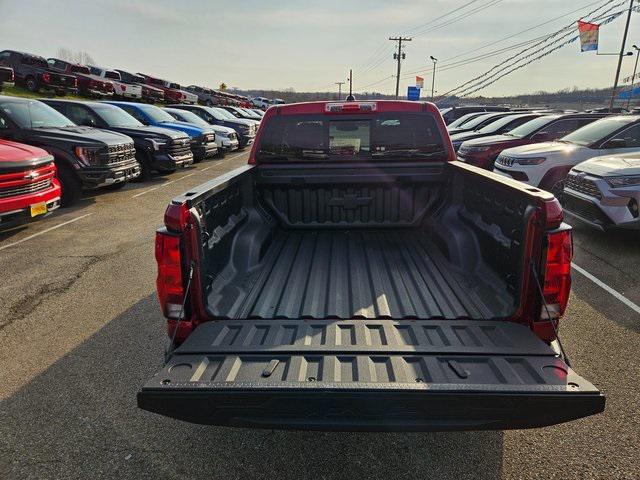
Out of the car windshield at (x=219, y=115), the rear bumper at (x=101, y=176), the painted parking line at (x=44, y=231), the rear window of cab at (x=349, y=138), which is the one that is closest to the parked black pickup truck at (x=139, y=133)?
the rear bumper at (x=101, y=176)

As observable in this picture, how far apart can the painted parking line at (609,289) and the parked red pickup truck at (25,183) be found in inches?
306

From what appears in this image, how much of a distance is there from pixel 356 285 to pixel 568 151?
7145 mm

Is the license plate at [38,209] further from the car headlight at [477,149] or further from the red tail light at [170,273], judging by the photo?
the car headlight at [477,149]

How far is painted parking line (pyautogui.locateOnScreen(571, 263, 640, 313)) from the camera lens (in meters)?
4.43

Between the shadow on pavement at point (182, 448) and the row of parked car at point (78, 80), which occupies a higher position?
the row of parked car at point (78, 80)

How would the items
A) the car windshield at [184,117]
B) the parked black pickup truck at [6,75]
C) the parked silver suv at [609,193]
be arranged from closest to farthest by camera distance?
the parked silver suv at [609,193]
the car windshield at [184,117]
the parked black pickup truck at [6,75]

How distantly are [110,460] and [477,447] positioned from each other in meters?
2.14

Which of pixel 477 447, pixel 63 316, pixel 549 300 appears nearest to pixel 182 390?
pixel 477 447

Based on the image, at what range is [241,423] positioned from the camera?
75.8 inches

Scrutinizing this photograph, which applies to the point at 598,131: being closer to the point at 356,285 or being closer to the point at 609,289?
the point at 609,289

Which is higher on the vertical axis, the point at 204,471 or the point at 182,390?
the point at 182,390


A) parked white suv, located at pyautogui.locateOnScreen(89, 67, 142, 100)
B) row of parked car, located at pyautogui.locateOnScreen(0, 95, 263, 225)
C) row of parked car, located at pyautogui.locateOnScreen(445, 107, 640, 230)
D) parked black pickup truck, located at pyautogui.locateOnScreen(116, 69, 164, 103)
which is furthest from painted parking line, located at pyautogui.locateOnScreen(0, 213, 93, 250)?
parked black pickup truck, located at pyautogui.locateOnScreen(116, 69, 164, 103)

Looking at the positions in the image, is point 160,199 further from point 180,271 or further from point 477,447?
point 477,447

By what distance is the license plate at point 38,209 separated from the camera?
6.43 meters
